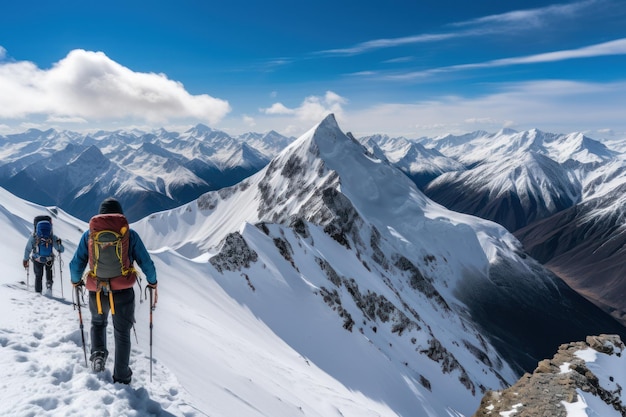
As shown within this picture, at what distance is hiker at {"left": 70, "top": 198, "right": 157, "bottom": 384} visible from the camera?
9.07m

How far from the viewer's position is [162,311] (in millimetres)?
24062

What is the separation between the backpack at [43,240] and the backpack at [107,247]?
9.72 meters

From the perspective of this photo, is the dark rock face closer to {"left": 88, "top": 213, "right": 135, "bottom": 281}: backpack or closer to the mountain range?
the mountain range

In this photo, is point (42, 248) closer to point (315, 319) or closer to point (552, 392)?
point (552, 392)

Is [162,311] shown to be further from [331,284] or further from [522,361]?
[522,361]

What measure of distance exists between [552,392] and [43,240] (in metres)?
27.2

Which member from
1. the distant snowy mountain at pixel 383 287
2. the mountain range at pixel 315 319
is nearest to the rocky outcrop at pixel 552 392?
the mountain range at pixel 315 319

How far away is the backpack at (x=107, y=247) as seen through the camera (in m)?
9.02

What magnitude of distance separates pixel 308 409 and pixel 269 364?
5978mm

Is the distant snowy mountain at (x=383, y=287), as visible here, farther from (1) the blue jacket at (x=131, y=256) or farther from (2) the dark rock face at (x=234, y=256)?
(1) the blue jacket at (x=131, y=256)

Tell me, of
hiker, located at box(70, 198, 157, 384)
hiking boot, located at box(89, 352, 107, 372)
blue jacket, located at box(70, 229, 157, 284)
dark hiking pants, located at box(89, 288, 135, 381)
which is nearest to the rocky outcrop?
dark hiking pants, located at box(89, 288, 135, 381)

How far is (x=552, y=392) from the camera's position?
2053 centimetres

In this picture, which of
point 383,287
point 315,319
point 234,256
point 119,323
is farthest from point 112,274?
point 383,287

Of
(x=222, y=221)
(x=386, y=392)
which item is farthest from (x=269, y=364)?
(x=222, y=221)
